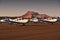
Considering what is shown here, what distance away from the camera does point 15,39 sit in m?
5.93

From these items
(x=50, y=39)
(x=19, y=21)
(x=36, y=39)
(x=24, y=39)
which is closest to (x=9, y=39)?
(x=24, y=39)

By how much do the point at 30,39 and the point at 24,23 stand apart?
27.4 feet

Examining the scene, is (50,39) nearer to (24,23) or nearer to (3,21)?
(24,23)

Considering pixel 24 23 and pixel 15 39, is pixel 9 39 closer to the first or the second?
pixel 15 39

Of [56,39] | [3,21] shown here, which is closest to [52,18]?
[3,21]

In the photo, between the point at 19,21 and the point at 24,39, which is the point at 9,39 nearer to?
the point at 24,39

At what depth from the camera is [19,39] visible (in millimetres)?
5906

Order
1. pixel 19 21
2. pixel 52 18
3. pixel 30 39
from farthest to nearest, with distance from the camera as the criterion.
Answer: pixel 52 18 < pixel 19 21 < pixel 30 39

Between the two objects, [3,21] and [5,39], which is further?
[3,21]

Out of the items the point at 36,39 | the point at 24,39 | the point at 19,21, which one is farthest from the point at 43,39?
the point at 19,21

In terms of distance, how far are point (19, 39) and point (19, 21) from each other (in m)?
8.28

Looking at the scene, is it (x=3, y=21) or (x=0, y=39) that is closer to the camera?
(x=0, y=39)

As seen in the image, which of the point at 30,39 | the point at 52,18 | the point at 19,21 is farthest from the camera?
the point at 52,18

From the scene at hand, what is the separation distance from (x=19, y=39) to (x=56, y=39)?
126 centimetres
